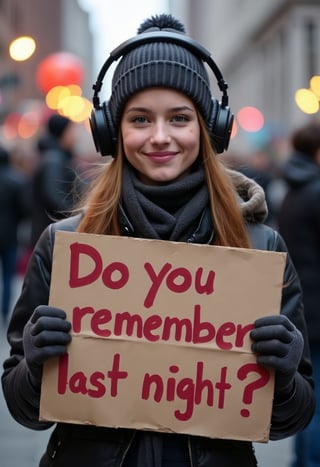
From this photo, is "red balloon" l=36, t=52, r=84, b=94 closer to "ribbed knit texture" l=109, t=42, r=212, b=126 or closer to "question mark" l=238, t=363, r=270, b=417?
"ribbed knit texture" l=109, t=42, r=212, b=126

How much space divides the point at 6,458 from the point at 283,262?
11.5 ft

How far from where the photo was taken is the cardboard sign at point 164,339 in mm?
2586

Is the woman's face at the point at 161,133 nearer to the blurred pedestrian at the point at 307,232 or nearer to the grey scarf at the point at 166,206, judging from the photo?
the grey scarf at the point at 166,206

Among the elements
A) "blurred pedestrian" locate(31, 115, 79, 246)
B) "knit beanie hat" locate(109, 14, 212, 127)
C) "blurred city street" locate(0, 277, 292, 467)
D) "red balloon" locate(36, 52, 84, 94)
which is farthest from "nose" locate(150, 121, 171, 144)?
"red balloon" locate(36, 52, 84, 94)

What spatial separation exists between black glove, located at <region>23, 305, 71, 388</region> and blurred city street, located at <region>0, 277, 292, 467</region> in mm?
3078

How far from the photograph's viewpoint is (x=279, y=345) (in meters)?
2.48

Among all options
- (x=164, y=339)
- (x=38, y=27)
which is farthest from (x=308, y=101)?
(x=38, y=27)

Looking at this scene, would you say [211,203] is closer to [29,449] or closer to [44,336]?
[44,336]

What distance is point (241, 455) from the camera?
104 inches

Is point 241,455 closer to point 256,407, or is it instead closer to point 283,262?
point 256,407

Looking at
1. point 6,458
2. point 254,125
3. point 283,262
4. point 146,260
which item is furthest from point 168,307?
point 254,125

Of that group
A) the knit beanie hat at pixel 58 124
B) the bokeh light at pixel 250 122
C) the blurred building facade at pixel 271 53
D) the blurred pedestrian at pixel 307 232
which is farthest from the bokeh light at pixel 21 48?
the bokeh light at pixel 250 122

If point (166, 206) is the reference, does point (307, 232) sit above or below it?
below

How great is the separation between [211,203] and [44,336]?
1.99 feet
